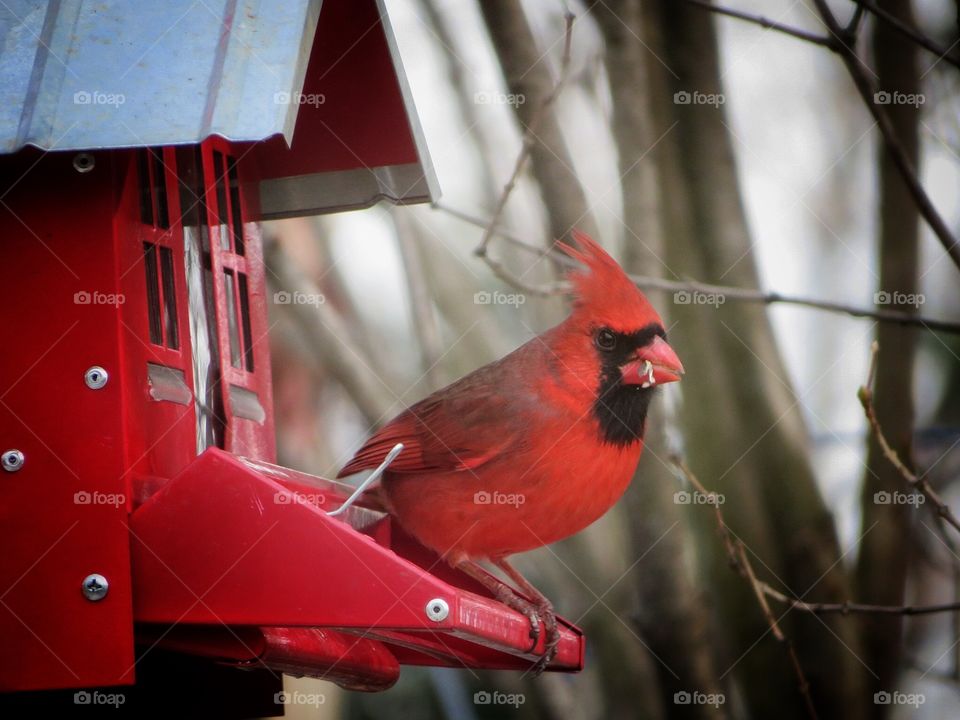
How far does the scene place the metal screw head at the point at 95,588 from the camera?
1925mm

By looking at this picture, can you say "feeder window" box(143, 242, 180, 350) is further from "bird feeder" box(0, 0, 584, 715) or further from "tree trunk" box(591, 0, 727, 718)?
"tree trunk" box(591, 0, 727, 718)

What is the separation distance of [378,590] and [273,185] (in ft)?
4.65

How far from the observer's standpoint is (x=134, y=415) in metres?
2.05

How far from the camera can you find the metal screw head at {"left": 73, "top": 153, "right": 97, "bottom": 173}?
2.05 meters

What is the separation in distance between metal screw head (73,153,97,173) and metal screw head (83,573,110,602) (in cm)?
70

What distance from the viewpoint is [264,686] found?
2.74 m

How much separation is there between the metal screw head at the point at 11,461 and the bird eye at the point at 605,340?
4.28 feet

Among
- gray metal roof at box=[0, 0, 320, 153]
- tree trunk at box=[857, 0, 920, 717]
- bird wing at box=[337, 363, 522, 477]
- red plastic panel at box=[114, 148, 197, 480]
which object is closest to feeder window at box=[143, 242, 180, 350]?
red plastic panel at box=[114, 148, 197, 480]

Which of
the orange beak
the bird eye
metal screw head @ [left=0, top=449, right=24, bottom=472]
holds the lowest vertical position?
metal screw head @ [left=0, top=449, right=24, bottom=472]

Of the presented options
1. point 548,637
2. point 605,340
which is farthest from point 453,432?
point 548,637

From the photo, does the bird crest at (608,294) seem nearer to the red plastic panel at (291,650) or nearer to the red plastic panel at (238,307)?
the red plastic panel at (238,307)

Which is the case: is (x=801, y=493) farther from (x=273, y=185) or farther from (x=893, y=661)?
(x=273, y=185)

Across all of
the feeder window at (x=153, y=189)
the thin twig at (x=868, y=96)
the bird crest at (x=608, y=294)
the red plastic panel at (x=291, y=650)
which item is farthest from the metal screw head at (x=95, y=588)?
the thin twig at (x=868, y=96)

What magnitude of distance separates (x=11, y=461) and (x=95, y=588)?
26 cm
